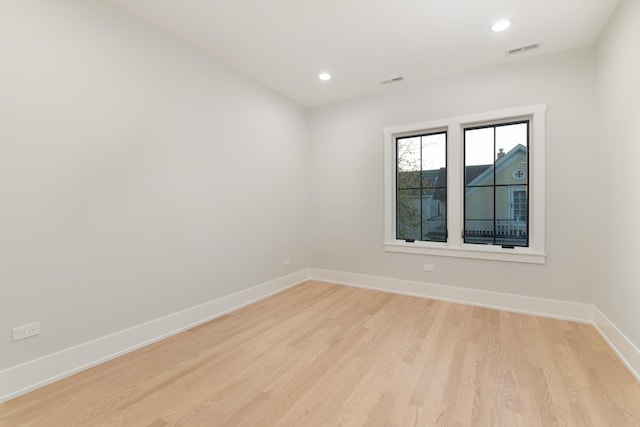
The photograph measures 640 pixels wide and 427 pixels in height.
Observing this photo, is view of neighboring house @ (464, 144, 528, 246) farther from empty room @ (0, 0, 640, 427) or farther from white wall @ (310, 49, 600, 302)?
white wall @ (310, 49, 600, 302)

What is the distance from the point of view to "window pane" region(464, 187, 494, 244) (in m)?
3.51

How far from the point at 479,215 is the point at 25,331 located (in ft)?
14.6

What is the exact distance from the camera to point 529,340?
2561mm

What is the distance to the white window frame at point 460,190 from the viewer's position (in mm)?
3111

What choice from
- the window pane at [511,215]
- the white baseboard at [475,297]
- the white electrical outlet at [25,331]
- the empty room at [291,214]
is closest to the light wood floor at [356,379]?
the empty room at [291,214]

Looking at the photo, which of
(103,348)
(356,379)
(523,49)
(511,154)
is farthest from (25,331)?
(523,49)

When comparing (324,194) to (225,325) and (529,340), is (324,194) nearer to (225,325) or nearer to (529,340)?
(225,325)

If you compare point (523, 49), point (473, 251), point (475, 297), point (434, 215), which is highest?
point (523, 49)

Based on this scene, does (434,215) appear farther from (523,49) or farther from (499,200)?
(523,49)

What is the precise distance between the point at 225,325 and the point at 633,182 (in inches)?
146

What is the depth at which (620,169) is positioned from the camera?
2332 mm

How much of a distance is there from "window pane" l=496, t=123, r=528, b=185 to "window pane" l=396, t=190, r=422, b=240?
1.03m

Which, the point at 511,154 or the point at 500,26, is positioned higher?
the point at 500,26

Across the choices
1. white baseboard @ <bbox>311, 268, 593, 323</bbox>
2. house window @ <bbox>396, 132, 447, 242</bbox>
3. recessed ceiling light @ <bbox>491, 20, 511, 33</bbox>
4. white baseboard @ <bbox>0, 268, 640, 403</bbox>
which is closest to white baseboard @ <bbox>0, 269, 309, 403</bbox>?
white baseboard @ <bbox>0, 268, 640, 403</bbox>
